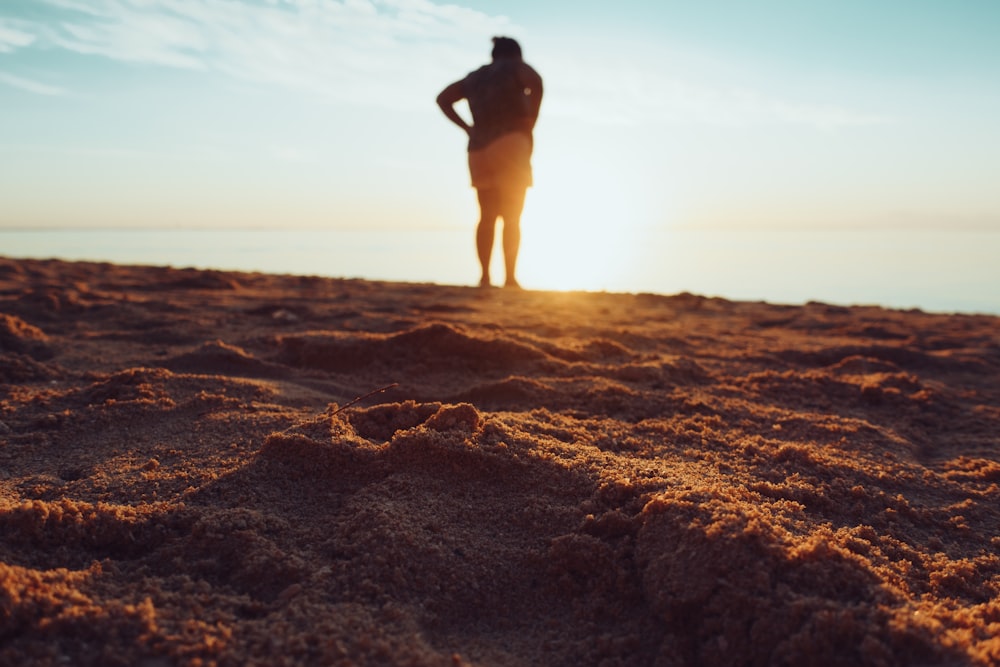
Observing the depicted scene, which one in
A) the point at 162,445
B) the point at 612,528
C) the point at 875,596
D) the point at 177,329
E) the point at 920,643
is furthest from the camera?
the point at 177,329

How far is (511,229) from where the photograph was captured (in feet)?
20.0

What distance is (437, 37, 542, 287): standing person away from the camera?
5605 mm

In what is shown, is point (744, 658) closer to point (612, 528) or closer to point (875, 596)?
point (875, 596)

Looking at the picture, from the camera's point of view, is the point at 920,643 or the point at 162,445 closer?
the point at 920,643

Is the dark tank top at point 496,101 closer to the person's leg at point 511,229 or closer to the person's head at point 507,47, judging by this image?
the person's head at point 507,47

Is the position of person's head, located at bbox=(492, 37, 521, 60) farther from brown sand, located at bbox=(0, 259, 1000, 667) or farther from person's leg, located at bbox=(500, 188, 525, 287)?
brown sand, located at bbox=(0, 259, 1000, 667)

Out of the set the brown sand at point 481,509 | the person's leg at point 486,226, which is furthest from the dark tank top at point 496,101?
the brown sand at point 481,509

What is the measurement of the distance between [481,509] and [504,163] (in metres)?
4.74

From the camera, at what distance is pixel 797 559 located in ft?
3.51

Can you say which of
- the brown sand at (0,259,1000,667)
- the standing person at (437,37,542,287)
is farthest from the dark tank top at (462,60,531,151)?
the brown sand at (0,259,1000,667)

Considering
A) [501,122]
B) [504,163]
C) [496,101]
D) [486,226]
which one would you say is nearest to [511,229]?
[486,226]

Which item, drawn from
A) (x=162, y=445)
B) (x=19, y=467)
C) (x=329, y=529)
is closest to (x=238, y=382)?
(x=162, y=445)

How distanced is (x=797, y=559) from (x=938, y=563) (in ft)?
1.53

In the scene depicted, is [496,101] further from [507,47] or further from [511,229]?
[511,229]
